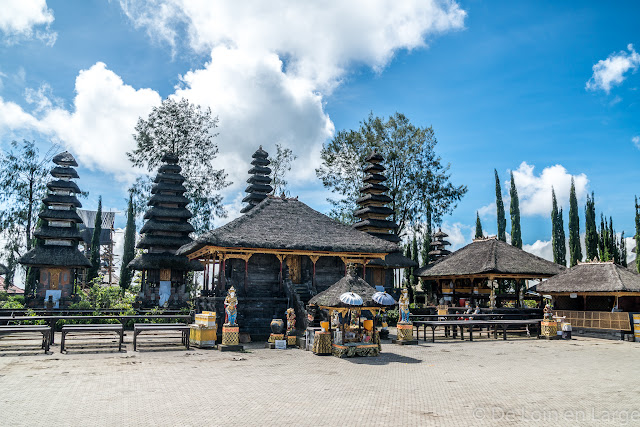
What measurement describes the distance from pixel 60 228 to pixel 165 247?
8.02 m

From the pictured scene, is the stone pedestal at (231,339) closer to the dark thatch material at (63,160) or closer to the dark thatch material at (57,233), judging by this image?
the dark thatch material at (57,233)

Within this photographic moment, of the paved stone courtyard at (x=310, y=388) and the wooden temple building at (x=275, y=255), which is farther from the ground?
the wooden temple building at (x=275, y=255)

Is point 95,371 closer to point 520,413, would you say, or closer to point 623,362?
point 520,413

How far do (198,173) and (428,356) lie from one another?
34355 mm

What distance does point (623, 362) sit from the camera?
15680 mm

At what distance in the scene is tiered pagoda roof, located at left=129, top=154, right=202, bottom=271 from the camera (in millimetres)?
35531

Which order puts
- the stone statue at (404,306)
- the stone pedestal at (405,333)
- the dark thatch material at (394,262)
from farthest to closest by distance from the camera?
the dark thatch material at (394,262) → the stone pedestal at (405,333) → the stone statue at (404,306)

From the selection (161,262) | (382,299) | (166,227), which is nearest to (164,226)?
(166,227)

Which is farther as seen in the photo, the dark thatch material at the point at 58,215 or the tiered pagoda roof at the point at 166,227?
the dark thatch material at the point at 58,215

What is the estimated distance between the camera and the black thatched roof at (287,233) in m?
22.9

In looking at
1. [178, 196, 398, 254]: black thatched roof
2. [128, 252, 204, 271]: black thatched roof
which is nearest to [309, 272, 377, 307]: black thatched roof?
[178, 196, 398, 254]: black thatched roof

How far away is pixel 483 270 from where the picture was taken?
28.6 metres

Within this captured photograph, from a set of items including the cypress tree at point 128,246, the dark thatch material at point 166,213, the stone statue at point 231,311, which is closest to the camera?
the stone statue at point 231,311

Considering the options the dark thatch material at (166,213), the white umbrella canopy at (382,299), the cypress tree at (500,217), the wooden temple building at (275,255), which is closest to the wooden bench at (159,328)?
the wooden temple building at (275,255)
